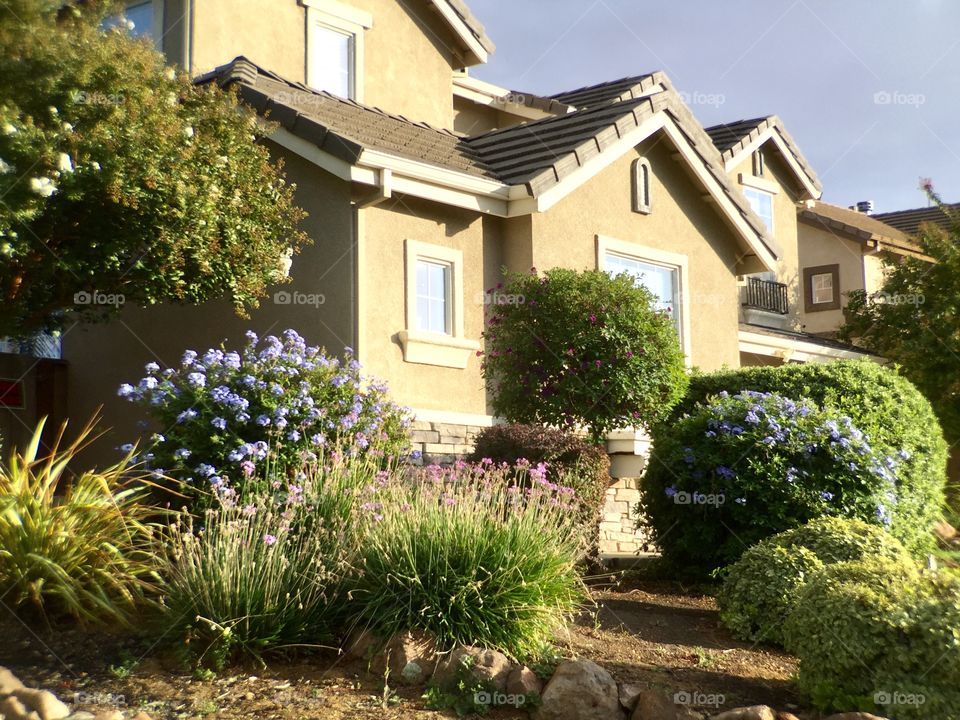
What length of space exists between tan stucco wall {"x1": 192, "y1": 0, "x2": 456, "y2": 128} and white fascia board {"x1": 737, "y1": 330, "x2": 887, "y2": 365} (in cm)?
712

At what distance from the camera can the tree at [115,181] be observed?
10.5 m

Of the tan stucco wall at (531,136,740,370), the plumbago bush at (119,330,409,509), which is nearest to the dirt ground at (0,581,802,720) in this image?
the plumbago bush at (119,330,409,509)

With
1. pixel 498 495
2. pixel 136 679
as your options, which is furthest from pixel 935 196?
pixel 136 679

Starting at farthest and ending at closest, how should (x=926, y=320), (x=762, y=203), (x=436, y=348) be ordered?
(x=762, y=203), (x=926, y=320), (x=436, y=348)

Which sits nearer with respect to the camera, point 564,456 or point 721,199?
point 564,456

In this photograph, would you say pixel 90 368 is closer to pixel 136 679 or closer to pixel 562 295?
pixel 562 295

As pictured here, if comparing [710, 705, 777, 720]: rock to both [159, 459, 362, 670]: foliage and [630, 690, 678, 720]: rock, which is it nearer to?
[630, 690, 678, 720]: rock

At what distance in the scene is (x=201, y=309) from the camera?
14.5 m

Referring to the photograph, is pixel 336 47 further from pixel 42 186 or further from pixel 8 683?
pixel 8 683

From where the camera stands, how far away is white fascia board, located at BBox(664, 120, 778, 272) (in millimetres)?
16203

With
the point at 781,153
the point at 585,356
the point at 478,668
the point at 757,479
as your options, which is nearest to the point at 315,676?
the point at 478,668

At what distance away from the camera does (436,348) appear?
13.8 m

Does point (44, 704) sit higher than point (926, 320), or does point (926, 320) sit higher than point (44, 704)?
point (926, 320)

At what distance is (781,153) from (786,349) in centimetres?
745
